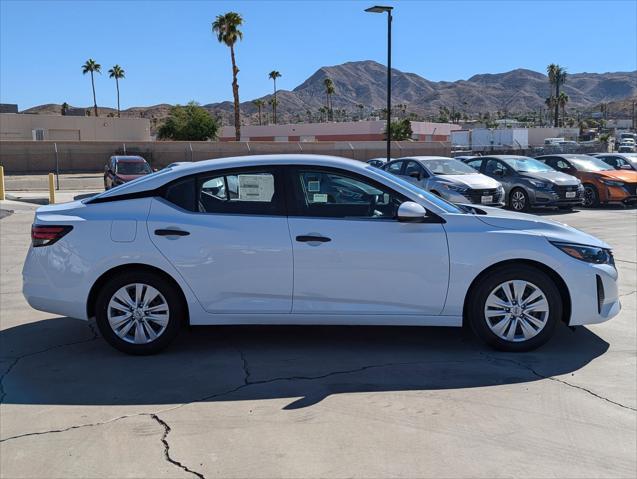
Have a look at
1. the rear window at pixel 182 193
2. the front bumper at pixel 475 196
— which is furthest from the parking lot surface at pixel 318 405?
the front bumper at pixel 475 196

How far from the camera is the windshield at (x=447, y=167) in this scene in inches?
646

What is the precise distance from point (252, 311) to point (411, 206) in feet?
5.18

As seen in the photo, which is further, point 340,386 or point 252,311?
point 252,311

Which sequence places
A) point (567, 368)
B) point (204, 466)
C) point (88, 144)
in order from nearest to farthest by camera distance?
1. point (204, 466)
2. point (567, 368)
3. point (88, 144)

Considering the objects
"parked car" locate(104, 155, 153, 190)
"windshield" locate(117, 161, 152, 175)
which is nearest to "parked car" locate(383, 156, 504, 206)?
"parked car" locate(104, 155, 153, 190)

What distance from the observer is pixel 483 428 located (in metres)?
4.10

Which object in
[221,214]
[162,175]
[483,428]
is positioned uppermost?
[162,175]

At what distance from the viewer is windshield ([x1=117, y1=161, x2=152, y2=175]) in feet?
75.4

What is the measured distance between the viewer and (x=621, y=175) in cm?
1889

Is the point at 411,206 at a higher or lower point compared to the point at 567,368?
higher

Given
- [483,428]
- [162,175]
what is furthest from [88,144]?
[483,428]

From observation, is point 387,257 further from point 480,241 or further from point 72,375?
point 72,375

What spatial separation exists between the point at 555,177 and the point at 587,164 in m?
2.87

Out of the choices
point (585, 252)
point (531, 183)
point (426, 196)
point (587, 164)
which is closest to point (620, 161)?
point (587, 164)
